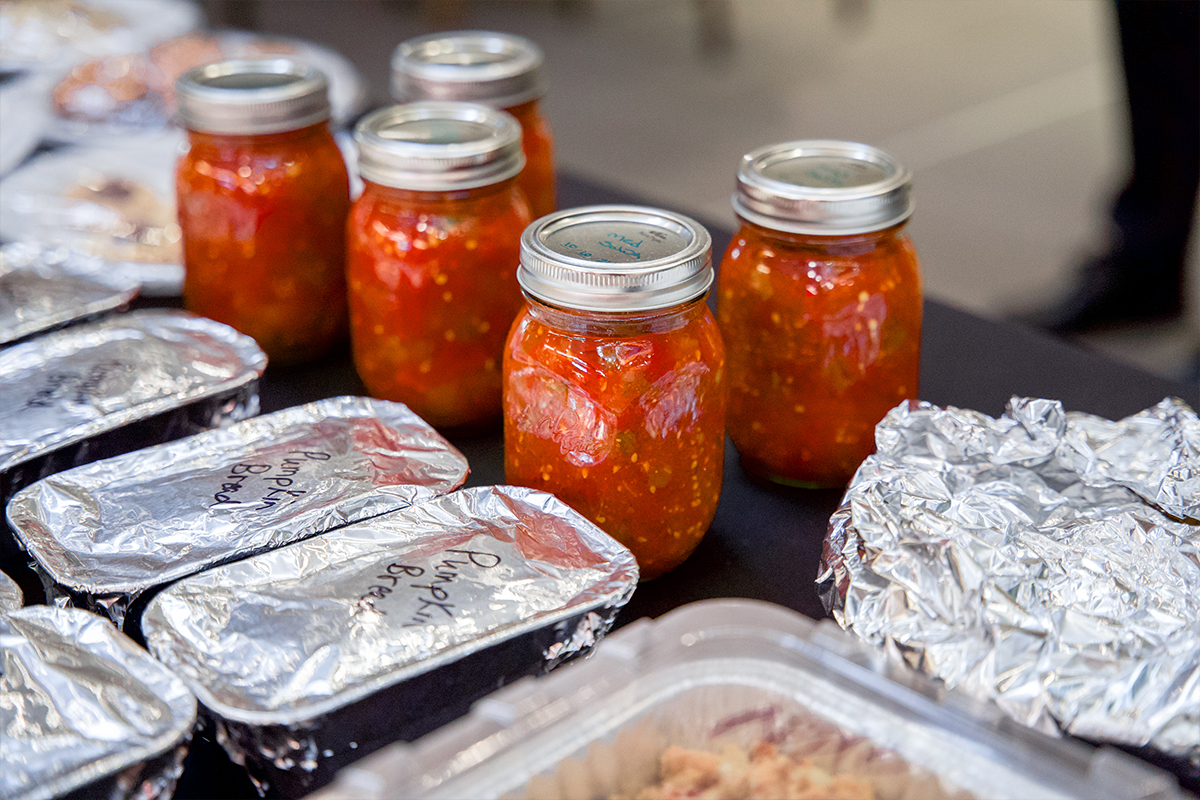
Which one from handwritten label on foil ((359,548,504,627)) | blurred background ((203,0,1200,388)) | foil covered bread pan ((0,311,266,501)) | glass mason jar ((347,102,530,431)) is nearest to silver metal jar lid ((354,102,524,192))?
glass mason jar ((347,102,530,431))

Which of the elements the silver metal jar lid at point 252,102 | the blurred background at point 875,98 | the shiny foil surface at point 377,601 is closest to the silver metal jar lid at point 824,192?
the shiny foil surface at point 377,601

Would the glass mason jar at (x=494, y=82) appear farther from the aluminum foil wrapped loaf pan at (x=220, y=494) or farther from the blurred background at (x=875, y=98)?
the blurred background at (x=875, y=98)

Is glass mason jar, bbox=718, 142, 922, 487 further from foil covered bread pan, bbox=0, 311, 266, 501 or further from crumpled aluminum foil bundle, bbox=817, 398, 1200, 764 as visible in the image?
foil covered bread pan, bbox=0, 311, 266, 501

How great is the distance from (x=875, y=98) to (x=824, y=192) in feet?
12.7

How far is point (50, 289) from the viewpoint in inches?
43.1

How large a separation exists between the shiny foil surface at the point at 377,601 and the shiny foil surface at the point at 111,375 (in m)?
0.24

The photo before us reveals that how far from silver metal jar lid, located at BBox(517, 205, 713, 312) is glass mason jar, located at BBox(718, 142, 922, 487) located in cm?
8

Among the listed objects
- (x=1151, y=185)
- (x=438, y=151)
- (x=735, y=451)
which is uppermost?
(x=438, y=151)

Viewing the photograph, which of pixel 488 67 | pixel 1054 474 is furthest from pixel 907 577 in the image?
pixel 488 67

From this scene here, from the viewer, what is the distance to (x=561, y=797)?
58 cm

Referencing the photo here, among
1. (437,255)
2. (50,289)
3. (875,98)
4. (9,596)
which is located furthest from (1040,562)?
(875,98)

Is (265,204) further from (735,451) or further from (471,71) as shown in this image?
(735,451)

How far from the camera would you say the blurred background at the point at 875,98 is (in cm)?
338

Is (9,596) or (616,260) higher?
(616,260)
